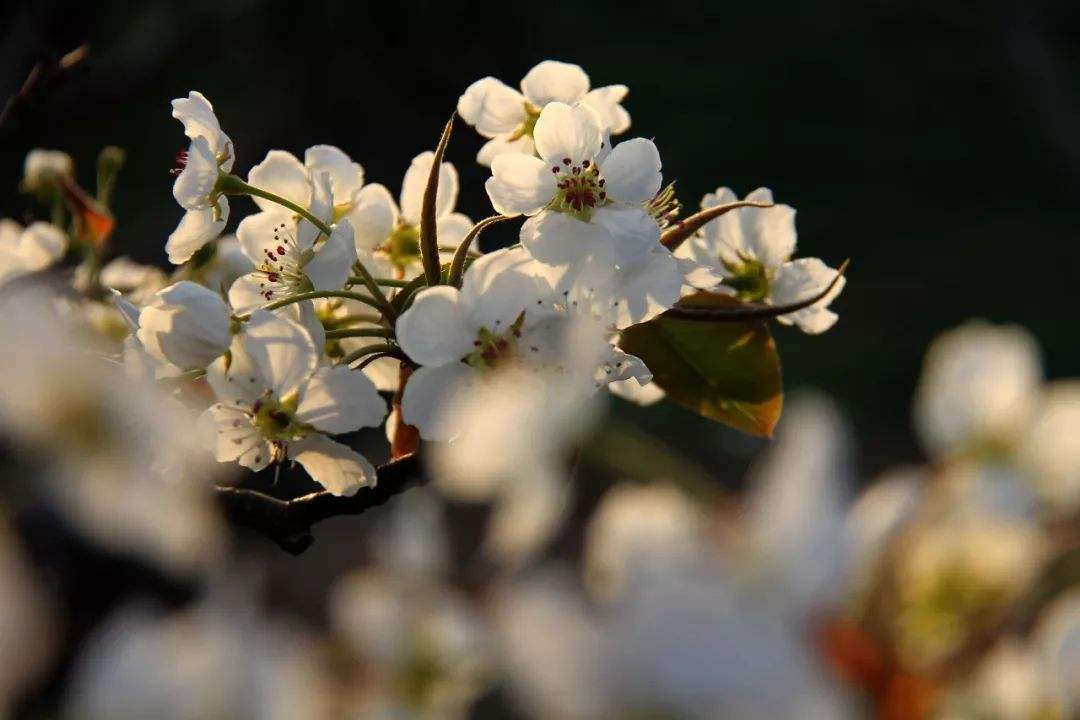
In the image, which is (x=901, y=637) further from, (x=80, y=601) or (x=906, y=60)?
(x=906, y=60)

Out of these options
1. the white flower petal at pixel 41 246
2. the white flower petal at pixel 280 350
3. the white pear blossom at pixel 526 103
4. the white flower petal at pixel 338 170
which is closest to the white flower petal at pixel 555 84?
the white pear blossom at pixel 526 103

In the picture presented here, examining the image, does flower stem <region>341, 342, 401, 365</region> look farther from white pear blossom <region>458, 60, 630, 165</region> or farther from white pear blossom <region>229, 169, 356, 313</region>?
white pear blossom <region>458, 60, 630, 165</region>

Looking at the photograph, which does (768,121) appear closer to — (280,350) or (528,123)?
(528,123)

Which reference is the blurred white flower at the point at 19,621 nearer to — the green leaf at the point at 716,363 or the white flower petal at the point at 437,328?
the white flower petal at the point at 437,328

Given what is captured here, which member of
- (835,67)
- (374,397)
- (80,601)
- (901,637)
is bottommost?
(835,67)

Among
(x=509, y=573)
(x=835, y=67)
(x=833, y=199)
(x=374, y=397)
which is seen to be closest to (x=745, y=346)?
(x=374, y=397)
